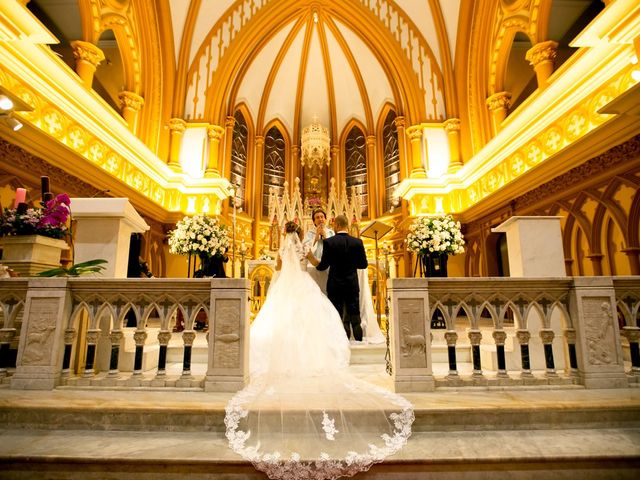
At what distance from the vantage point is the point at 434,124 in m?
12.1

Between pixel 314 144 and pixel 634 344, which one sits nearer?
pixel 634 344

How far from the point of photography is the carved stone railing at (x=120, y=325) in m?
3.11

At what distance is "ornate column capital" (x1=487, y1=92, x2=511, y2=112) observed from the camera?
1034cm

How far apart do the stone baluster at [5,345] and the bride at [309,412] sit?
2156 mm

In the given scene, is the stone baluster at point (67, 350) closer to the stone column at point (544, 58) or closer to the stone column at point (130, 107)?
the stone column at point (130, 107)

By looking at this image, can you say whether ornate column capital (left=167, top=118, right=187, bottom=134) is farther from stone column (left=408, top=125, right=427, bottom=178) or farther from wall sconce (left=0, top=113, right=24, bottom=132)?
wall sconce (left=0, top=113, right=24, bottom=132)

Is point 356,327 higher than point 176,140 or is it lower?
lower

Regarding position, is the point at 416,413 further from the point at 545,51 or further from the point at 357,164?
the point at 357,164

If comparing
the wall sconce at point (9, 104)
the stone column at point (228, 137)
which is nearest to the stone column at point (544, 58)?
the wall sconce at point (9, 104)

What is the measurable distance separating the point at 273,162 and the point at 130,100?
→ 20.4ft

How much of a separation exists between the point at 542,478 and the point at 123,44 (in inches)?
486

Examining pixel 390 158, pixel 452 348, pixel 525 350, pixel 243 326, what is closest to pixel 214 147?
pixel 390 158

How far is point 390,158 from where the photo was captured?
47.9ft

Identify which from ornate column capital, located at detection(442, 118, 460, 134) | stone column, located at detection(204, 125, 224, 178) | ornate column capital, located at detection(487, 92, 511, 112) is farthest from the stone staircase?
ornate column capital, located at detection(442, 118, 460, 134)
